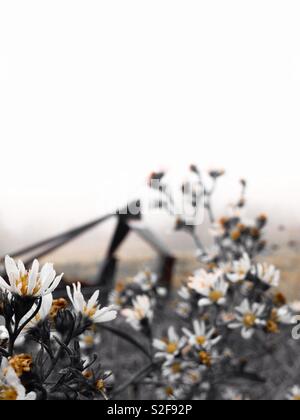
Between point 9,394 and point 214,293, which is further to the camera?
point 214,293

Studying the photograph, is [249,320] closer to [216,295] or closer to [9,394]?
[216,295]

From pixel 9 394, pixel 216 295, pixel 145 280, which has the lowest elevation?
pixel 145 280

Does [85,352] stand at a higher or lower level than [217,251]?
lower

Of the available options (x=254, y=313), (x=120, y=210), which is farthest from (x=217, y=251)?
(x=120, y=210)

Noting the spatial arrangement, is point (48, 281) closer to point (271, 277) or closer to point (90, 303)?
point (90, 303)

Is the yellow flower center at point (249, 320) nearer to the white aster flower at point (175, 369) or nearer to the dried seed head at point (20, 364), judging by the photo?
the white aster flower at point (175, 369)

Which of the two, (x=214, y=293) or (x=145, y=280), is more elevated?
(x=214, y=293)

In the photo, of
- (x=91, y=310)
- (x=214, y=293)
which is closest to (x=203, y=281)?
(x=214, y=293)

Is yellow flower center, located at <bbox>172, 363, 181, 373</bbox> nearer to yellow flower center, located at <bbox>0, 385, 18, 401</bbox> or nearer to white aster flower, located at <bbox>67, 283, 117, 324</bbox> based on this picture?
white aster flower, located at <bbox>67, 283, 117, 324</bbox>
